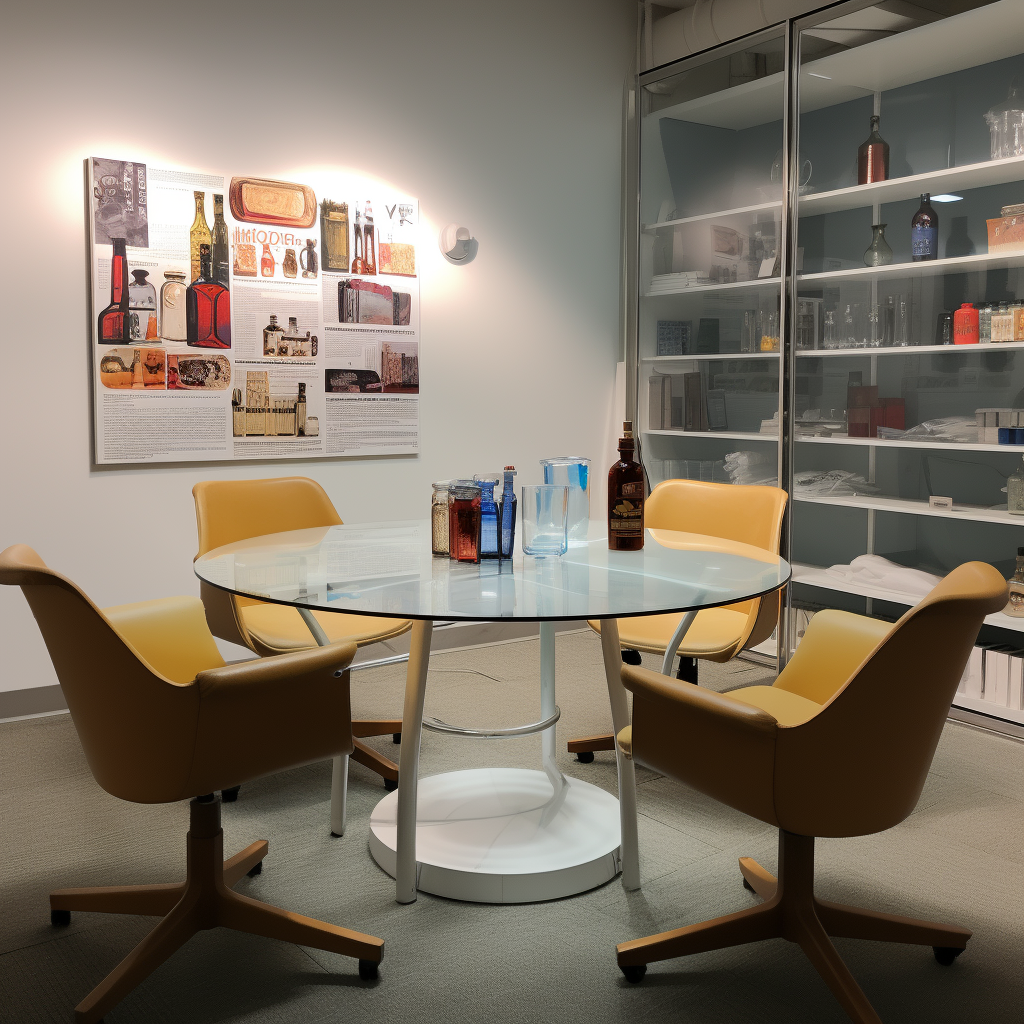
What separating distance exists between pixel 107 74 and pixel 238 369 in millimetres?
1164

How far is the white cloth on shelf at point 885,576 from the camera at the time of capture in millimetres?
3869

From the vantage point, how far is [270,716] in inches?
73.4

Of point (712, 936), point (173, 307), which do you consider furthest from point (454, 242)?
point (712, 936)

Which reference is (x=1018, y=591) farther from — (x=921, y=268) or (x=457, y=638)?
(x=457, y=638)

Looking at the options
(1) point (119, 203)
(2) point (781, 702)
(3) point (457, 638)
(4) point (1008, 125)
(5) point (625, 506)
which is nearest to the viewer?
(2) point (781, 702)

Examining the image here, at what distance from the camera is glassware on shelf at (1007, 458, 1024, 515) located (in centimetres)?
357

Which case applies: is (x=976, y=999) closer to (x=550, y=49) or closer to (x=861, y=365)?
(x=861, y=365)

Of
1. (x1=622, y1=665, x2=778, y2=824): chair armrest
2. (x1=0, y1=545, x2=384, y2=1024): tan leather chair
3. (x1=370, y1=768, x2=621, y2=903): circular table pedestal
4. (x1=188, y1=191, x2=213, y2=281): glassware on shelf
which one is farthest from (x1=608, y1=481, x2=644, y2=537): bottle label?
(x1=188, y1=191, x2=213, y2=281): glassware on shelf

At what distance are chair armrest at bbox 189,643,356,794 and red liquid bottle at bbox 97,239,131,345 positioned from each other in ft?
7.55

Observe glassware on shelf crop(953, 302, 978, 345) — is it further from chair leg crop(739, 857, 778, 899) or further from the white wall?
chair leg crop(739, 857, 778, 899)

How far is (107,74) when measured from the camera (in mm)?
3635

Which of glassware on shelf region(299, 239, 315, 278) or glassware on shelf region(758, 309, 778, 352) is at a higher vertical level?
glassware on shelf region(299, 239, 315, 278)

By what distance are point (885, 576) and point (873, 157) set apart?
168 centimetres

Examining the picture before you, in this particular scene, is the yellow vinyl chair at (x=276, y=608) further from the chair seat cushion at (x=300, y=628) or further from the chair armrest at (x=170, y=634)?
the chair armrest at (x=170, y=634)
